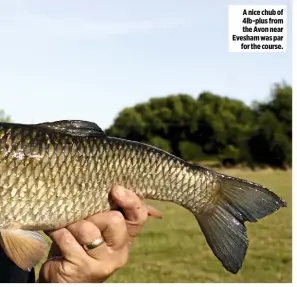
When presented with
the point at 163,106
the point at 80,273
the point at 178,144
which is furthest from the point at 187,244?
the point at 163,106

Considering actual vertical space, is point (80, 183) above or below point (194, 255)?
above

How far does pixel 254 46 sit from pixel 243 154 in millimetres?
8789

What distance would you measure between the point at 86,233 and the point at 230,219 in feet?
1.30

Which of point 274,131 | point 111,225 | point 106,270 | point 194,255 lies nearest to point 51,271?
point 106,270

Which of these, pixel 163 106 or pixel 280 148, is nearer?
pixel 280 148


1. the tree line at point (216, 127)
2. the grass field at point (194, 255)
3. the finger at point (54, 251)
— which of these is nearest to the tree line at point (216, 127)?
the tree line at point (216, 127)

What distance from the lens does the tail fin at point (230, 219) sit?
1.59 meters

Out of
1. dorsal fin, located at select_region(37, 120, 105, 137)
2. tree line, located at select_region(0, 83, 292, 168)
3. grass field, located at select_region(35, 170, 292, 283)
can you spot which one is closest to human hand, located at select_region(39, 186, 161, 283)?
dorsal fin, located at select_region(37, 120, 105, 137)

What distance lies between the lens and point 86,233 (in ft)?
4.94

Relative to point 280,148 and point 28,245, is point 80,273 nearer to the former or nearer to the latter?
point 28,245

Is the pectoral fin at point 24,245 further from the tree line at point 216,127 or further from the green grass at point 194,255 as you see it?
the tree line at point 216,127

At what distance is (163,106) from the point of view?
42.4 feet

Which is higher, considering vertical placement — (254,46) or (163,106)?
(254,46)

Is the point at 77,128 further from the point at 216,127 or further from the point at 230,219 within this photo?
the point at 216,127
